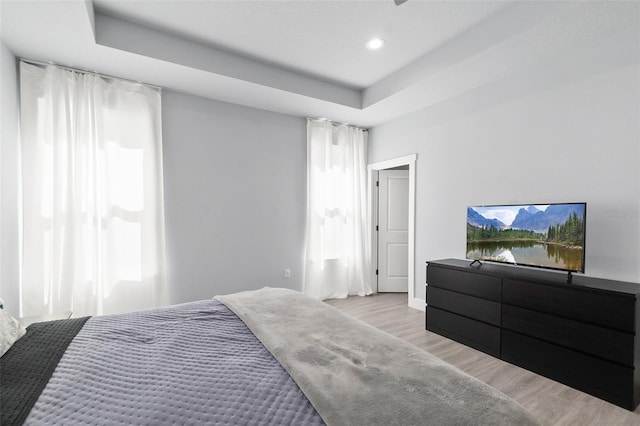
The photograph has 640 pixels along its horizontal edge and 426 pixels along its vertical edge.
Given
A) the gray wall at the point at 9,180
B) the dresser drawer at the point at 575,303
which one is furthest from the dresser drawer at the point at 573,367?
the gray wall at the point at 9,180

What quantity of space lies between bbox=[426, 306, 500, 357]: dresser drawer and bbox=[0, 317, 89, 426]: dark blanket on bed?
10.1 ft

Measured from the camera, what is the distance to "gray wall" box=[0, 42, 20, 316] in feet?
7.82

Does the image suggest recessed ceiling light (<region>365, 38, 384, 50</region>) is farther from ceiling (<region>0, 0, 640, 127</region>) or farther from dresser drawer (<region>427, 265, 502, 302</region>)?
dresser drawer (<region>427, 265, 502, 302</region>)

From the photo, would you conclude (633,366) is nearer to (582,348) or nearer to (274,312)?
(582,348)

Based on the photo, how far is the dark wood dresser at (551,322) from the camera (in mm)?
2016

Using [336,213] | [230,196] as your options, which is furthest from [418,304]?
[230,196]

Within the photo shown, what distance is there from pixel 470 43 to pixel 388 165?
6.88 feet

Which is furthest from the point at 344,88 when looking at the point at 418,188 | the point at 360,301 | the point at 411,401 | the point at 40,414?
the point at 40,414

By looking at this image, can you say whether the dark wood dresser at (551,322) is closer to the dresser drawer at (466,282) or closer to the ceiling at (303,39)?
the dresser drawer at (466,282)

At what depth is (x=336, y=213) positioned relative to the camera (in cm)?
461

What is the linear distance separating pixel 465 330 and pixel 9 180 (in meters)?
4.29

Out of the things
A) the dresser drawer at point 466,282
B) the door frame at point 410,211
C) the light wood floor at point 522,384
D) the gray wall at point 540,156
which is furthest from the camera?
the door frame at point 410,211

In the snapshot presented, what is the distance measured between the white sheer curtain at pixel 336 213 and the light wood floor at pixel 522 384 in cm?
95

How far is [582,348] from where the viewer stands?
2.20m
